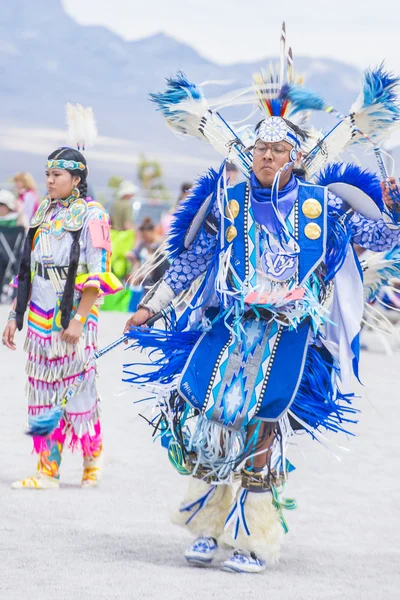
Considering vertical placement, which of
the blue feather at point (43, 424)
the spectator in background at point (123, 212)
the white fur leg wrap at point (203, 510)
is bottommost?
the white fur leg wrap at point (203, 510)

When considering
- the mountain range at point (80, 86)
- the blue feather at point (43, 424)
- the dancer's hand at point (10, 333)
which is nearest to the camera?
the blue feather at point (43, 424)

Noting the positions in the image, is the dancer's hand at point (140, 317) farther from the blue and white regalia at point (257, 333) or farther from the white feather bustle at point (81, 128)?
the white feather bustle at point (81, 128)

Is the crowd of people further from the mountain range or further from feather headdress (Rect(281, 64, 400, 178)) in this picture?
the mountain range

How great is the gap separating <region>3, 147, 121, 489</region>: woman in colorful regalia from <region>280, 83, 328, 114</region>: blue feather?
4.50 feet

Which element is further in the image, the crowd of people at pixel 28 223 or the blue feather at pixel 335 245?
the crowd of people at pixel 28 223

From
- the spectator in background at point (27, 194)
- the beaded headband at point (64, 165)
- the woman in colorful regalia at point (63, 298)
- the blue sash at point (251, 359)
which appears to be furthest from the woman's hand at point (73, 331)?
the spectator in background at point (27, 194)

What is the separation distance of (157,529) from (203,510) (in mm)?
541

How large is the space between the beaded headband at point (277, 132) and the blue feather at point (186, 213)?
278mm

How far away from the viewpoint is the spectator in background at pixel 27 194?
47.8ft

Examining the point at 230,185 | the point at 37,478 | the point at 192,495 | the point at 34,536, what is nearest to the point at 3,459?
the point at 37,478

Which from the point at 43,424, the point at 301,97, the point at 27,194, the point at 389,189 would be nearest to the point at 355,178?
the point at 389,189

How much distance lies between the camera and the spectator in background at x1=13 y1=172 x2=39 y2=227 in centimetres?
1458

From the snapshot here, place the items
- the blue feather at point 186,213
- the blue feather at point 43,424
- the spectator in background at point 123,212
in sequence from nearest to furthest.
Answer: the blue feather at point 186,213 < the blue feather at point 43,424 < the spectator in background at point 123,212

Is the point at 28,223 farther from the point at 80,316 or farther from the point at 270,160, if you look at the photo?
the point at 270,160
